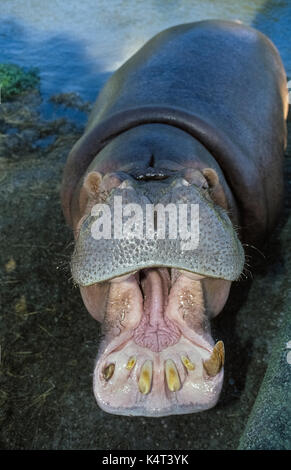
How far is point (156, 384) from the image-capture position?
7.98 ft

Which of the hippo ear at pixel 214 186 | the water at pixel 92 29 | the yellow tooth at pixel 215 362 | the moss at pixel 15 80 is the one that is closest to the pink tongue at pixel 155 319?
the yellow tooth at pixel 215 362

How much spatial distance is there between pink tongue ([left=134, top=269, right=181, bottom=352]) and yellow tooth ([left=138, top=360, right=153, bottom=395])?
0.37ft

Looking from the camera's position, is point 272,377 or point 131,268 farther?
point 272,377

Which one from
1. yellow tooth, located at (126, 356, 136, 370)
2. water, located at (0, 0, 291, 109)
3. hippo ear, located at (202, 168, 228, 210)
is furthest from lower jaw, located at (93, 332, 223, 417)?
water, located at (0, 0, 291, 109)

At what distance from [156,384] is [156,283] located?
0.57 metres

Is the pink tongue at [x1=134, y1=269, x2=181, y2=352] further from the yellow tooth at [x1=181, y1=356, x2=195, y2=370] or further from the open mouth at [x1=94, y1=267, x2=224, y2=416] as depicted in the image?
the yellow tooth at [x1=181, y1=356, x2=195, y2=370]

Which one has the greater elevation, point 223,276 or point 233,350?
point 223,276

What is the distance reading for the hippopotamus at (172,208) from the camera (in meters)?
2.25

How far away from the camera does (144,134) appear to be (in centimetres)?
312

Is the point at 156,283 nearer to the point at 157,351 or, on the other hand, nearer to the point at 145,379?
the point at 157,351

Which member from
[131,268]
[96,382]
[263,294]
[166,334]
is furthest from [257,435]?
[263,294]

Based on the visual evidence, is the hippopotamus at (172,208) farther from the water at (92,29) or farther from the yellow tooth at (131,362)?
the water at (92,29)
